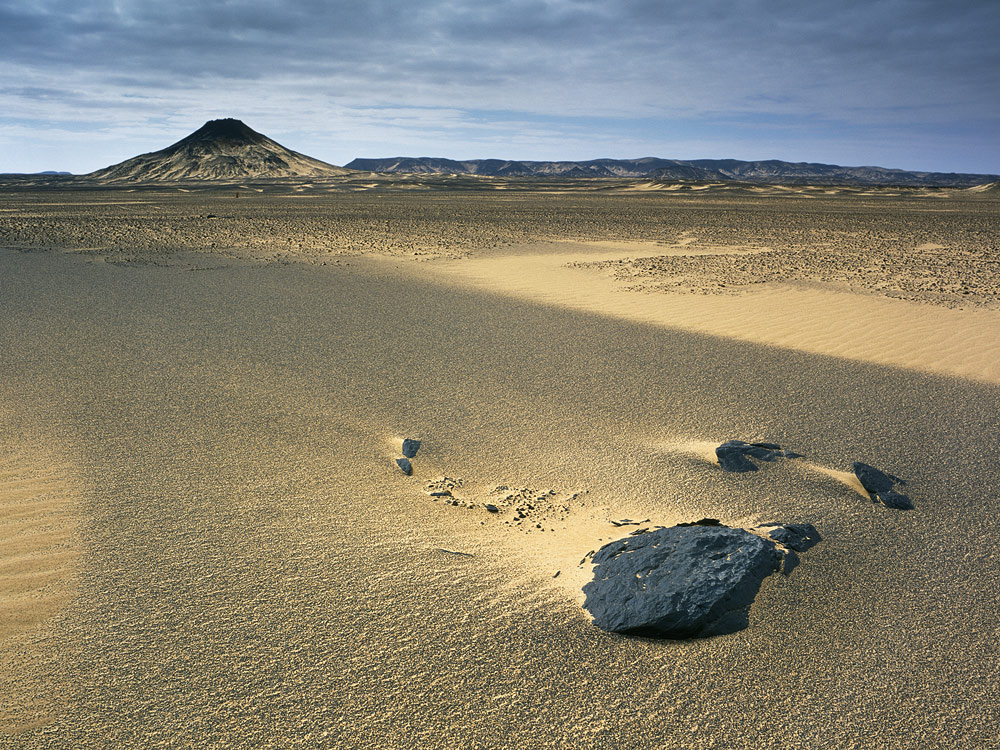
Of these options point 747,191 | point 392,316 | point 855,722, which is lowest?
point 855,722

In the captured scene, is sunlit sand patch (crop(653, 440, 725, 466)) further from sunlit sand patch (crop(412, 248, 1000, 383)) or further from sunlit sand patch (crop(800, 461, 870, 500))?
sunlit sand patch (crop(412, 248, 1000, 383))

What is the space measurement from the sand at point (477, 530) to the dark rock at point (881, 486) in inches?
3.8

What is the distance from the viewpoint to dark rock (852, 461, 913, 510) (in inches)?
155

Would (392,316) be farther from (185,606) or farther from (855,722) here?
(855,722)

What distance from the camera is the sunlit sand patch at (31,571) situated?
2.44 m

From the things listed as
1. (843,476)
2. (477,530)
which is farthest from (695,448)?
(477,530)

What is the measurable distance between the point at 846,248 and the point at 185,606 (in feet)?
64.3

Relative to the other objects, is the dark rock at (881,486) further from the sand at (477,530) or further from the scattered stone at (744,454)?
the scattered stone at (744,454)

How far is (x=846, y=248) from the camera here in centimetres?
1844

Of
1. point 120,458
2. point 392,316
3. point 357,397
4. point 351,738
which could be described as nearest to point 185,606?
point 351,738

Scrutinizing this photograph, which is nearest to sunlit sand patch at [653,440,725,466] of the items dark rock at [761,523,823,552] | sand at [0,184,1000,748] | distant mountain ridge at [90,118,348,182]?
sand at [0,184,1000,748]

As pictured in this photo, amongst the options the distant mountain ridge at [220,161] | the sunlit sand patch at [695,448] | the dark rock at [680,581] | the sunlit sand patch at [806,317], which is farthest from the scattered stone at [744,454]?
the distant mountain ridge at [220,161]

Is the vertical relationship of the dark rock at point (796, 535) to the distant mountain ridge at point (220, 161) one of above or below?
below

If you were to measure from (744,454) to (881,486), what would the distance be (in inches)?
33.1
